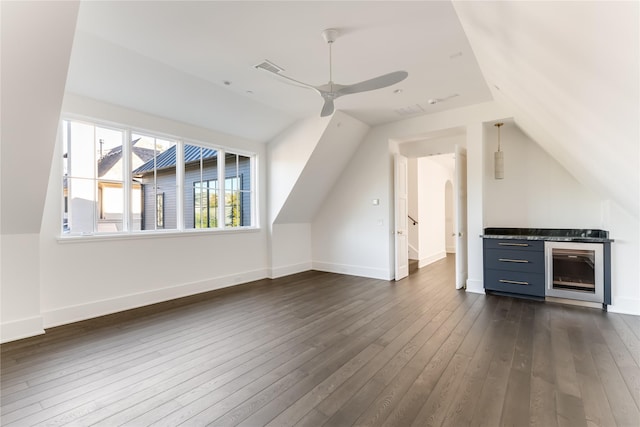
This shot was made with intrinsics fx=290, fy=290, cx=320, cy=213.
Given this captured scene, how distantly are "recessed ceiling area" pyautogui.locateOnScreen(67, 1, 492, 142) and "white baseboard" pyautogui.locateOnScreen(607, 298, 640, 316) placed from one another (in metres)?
3.26

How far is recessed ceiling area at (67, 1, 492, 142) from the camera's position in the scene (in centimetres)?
254

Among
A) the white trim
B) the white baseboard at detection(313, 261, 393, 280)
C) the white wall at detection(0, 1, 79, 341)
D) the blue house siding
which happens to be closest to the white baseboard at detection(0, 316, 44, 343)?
the white wall at detection(0, 1, 79, 341)

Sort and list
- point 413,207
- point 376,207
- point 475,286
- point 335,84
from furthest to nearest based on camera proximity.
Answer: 1. point 413,207
2. point 376,207
3. point 475,286
4. point 335,84

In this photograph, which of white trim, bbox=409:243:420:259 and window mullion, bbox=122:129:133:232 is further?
white trim, bbox=409:243:420:259

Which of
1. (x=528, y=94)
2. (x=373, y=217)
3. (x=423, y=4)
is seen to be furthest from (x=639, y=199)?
(x=373, y=217)

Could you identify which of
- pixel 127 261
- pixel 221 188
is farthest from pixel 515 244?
pixel 127 261

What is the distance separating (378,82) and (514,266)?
11.8 ft

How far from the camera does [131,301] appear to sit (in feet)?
13.5

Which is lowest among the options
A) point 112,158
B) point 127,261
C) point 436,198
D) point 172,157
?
point 127,261

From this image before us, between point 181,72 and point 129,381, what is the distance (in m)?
3.45

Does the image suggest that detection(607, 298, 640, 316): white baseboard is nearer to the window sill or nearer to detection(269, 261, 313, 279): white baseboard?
detection(269, 261, 313, 279): white baseboard

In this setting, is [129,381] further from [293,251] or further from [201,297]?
[293,251]

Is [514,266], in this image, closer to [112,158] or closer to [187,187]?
[187,187]

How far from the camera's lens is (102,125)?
13.1 ft
